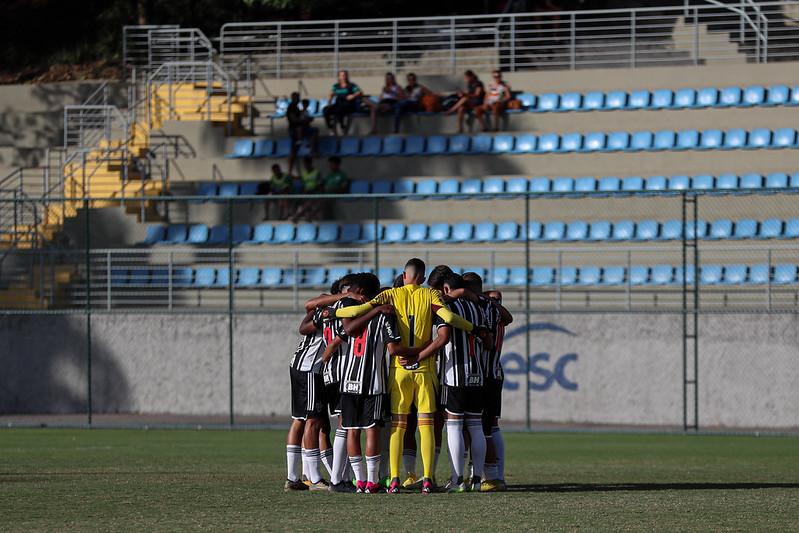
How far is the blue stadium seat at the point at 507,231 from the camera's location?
2054cm

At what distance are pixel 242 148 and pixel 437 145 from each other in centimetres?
422

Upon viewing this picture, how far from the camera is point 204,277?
19734 mm

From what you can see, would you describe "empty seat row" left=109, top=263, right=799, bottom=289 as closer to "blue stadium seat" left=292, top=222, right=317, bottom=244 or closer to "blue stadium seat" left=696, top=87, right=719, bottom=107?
"blue stadium seat" left=292, top=222, right=317, bottom=244

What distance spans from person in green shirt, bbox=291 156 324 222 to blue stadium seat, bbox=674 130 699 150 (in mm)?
7035

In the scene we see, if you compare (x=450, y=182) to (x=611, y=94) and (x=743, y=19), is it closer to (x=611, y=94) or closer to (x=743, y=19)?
(x=611, y=94)

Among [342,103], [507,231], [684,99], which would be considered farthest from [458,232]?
[684,99]

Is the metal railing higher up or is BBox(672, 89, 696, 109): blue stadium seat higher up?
the metal railing

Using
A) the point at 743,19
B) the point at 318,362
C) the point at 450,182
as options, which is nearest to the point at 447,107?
the point at 450,182

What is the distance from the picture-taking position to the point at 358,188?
23.0 m

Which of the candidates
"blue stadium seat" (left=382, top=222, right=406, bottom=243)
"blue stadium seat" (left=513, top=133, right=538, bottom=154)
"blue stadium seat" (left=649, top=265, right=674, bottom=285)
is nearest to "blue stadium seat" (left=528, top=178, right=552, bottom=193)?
"blue stadium seat" (left=513, top=133, right=538, bottom=154)

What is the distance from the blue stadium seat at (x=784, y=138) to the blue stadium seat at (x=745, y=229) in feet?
10.1

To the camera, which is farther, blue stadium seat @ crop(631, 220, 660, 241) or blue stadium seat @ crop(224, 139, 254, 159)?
blue stadium seat @ crop(224, 139, 254, 159)

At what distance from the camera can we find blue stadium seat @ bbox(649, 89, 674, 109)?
77.4 ft

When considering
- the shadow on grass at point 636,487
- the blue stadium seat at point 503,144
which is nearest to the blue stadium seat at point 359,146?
the blue stadium seat at point 503,144
